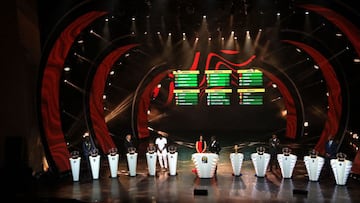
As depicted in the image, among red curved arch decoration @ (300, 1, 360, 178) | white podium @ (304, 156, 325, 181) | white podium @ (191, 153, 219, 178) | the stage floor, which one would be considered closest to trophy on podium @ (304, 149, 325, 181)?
white podium @ (304, 156, 325, 181)

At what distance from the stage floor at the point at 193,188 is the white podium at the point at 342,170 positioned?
18 cm

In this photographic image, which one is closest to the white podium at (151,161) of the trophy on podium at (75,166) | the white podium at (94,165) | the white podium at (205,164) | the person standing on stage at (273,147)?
the white podium at (205,164)

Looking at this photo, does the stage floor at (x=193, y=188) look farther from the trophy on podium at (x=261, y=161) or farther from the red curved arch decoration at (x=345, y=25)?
the red curved arch decoration at (x=345, y=25)

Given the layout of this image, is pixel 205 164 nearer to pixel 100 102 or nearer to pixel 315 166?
pixel 315 166

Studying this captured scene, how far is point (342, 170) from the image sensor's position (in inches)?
443

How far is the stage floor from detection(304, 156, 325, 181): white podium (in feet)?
0.70

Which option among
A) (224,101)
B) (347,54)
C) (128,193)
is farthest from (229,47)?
(128,193)

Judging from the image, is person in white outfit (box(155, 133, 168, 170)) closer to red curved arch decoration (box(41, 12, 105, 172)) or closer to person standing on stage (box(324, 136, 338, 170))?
red curved arch decoration (box(41, 12, 105, 172))

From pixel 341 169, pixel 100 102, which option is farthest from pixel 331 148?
pixel 100 102

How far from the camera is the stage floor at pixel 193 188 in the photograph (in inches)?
395

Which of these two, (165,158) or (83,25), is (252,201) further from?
(83,25)

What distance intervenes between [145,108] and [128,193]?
46.6 feet

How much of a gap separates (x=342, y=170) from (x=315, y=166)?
80cm

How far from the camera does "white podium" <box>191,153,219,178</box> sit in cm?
1219
